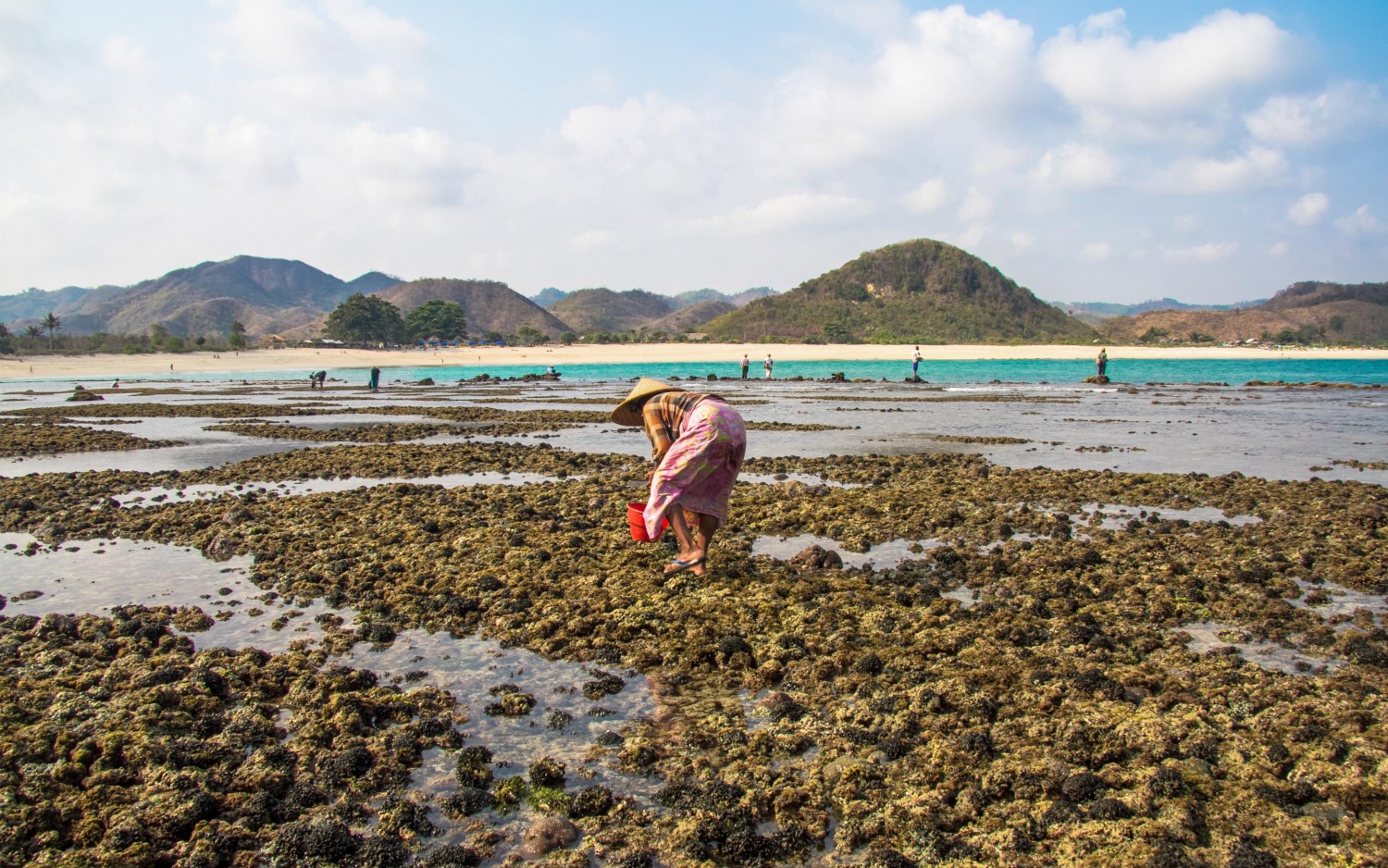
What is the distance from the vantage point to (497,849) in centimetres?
424

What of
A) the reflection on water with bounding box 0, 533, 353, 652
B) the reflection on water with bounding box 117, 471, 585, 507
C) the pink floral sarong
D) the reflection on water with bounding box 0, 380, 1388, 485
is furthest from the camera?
the reflection on water with bounding box 0, 380, 1388, 485

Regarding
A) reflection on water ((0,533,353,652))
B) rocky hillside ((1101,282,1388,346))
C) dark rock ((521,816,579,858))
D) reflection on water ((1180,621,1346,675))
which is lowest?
dark rock ((521,816,579,858))

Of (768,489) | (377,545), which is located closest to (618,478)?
(768,489)

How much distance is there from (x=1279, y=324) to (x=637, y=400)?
625 ft

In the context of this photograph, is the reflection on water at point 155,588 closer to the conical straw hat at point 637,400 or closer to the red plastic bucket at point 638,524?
the red plastic bucket at point 638,524

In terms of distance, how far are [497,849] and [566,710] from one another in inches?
64.5

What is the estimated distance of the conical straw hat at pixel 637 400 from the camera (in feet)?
27.6

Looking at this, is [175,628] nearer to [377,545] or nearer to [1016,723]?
[377,545]

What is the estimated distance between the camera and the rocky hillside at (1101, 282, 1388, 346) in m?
152

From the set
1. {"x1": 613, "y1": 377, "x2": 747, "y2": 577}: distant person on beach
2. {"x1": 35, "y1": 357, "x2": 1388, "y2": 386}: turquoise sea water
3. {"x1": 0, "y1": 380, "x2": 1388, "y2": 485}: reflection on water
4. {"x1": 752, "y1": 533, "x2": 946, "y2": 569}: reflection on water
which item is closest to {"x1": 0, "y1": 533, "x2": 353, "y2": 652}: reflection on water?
{"x1": 613, "y1": 377, "x2": 747, "y2": 577}: distant person on beach

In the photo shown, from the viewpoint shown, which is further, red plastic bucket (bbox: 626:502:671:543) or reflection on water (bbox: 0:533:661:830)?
red plastic bucket (bbox: 626:502:671:543)

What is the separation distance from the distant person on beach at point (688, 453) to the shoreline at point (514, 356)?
74.0m

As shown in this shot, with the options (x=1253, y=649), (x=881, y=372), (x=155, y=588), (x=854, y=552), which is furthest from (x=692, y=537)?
(x=881, y=372)

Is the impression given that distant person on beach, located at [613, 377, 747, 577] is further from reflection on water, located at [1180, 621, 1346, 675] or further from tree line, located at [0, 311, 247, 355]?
tree line, located at [0, 311, 247, 355]
